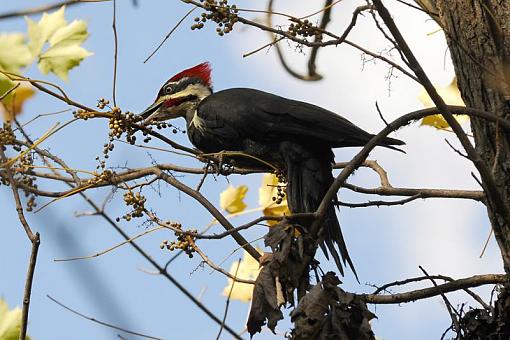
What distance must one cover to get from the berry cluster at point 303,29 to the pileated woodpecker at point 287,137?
61 cm

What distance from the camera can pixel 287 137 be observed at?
379 centimetres

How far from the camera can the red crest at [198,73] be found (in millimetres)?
4809

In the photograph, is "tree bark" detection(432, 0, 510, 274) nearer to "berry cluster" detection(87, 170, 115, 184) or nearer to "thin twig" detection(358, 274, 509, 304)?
"thin twig" detection(358, 274, 509, 304)

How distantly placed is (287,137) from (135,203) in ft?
3.70

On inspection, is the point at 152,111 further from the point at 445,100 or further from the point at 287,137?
the point at 445,100

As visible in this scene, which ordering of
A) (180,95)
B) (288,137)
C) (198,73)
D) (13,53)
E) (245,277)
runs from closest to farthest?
(13,53) → (245,277) → (288,137) → (180,95) → (198,73)

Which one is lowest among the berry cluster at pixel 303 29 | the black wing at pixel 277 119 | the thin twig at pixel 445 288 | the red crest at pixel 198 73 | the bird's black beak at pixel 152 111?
the thin twig at pixel 445 288

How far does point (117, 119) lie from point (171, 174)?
348 millimetres

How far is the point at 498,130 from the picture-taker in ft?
8.48

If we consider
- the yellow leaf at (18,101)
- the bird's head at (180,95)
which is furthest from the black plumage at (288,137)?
the yellow leaf at (18,101)

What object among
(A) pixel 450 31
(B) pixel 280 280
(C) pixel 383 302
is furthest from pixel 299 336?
(A) pixel 450 31

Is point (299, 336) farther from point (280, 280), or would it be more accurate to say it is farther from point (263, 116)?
point (263, 116)

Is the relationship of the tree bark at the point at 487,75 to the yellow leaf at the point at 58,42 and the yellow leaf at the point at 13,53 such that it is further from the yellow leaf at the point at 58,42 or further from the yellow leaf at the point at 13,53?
the yellow leaf at the point at 13,53

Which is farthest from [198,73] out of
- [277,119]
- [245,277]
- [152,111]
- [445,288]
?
[445,288]
